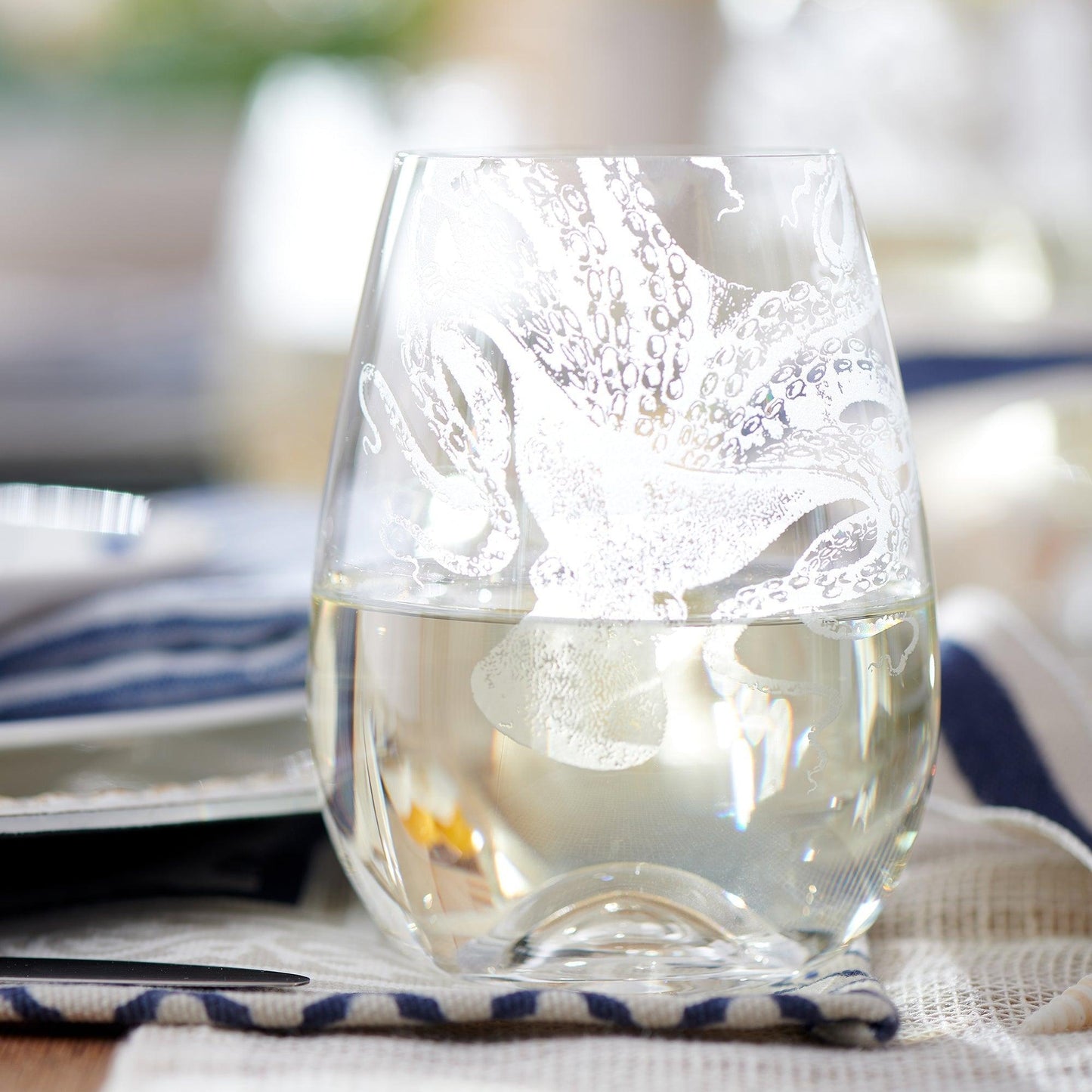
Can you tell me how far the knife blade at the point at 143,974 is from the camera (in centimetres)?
25

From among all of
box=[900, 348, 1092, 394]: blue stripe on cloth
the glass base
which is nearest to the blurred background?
box=[900, 348, 1092, 394]: blue stripe on cloth

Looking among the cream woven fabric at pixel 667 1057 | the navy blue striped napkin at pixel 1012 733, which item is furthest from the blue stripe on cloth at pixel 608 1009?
the navy blue striped napkin at pixel 1012 733

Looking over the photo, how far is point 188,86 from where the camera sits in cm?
303

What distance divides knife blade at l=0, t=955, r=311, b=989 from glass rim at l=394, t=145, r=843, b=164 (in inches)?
5.8

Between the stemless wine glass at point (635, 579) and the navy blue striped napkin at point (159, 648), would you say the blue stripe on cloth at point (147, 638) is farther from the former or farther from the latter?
the stemless wine glass at point (635, 579)

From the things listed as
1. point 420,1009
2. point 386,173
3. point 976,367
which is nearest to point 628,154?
point 420,1009

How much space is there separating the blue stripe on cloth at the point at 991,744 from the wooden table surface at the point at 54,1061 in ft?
0.70

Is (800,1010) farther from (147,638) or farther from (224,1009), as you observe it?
(147,638)

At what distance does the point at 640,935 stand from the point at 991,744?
0.15m

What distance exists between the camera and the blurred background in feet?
2.23

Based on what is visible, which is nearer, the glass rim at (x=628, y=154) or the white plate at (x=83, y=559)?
the glass rim at (x=628, y=154)

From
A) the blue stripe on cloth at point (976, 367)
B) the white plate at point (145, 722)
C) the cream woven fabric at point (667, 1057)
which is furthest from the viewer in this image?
the blue stripe on cloth at point (976, 367)

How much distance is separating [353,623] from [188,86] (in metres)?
2.99

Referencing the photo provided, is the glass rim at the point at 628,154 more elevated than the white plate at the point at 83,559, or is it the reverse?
the glass rim at the point at 628,154
